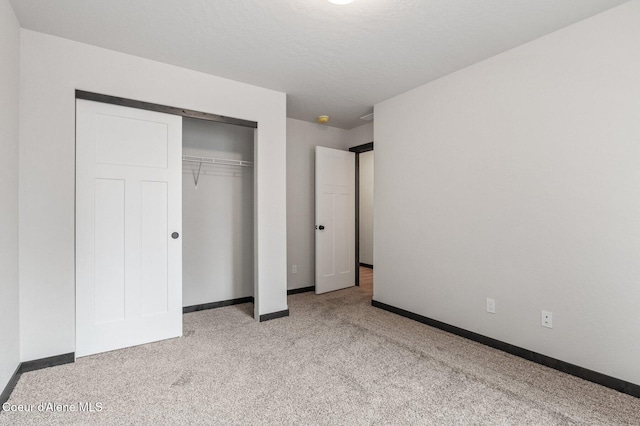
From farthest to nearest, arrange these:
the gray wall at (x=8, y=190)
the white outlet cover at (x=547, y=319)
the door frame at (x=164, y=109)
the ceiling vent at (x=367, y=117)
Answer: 1. the ceiling vent at (x=367, y=117)
2. the door frame at (x=164, y=109)
3. the white outlet cover at (x=547, y=319)
4. the gray wall at (x=8, y=190)

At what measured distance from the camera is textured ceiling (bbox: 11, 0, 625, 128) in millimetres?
2029

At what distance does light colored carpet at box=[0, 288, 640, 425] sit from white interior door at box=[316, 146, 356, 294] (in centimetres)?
160

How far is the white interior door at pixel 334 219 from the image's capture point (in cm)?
444

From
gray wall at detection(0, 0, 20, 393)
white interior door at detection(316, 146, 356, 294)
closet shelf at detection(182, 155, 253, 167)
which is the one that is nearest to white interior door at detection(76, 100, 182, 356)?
gray wall at detection(0, 0, 20, 393)

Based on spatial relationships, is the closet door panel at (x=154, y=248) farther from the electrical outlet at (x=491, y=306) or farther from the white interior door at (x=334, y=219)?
the electrical outlet at (x=491, y=306)

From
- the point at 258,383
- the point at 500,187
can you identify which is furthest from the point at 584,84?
the point at 258,383

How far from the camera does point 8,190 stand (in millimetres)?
2006

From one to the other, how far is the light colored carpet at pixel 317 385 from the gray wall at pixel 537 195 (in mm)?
374

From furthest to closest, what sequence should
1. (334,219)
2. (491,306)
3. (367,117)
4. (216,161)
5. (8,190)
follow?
(334,219) < (367,117) < (216,161) < (491,306) < (8,190)

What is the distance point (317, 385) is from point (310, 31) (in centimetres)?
246

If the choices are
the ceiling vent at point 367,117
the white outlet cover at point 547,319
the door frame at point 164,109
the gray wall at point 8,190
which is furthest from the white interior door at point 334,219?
the gray wall at point 8,190

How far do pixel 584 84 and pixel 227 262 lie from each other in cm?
375

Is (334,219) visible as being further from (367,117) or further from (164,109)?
(164,109)

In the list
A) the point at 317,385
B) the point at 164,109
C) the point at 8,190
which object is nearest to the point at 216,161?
the point at 164,109
